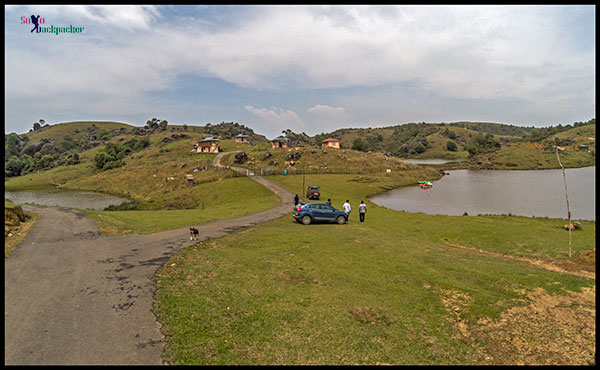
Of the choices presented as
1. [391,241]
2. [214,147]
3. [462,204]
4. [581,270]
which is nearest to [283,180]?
[462,204]

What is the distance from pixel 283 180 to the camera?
2781 inches

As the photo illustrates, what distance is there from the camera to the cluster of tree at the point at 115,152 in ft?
406

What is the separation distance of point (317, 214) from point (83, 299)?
69.7 ft

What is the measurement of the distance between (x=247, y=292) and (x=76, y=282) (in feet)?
25.6

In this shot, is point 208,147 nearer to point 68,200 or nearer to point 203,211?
point 68,200

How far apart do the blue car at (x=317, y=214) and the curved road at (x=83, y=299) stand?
11730 mm

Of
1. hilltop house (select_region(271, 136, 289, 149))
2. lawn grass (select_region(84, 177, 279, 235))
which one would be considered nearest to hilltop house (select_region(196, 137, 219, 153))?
hilltop house (select_region(271, 136, 289, 149))

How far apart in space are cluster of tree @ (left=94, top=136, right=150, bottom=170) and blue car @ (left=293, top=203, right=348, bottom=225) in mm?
121566

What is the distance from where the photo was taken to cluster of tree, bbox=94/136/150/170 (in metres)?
124

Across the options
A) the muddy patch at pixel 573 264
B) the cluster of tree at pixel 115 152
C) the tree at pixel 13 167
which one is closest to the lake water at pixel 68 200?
the cluster of tree at pixel 115 152

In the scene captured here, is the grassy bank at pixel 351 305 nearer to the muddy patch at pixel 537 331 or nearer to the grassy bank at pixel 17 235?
the muddy patch at pixel 537 331

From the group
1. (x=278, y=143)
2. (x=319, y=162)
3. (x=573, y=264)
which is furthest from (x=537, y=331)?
(x=278, y=143)

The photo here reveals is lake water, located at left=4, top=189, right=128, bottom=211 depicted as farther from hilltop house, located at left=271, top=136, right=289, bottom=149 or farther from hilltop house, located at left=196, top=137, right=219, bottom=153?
hilltop house, located at left=271, top=136, right=289, bottom=149

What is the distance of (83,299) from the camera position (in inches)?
443
